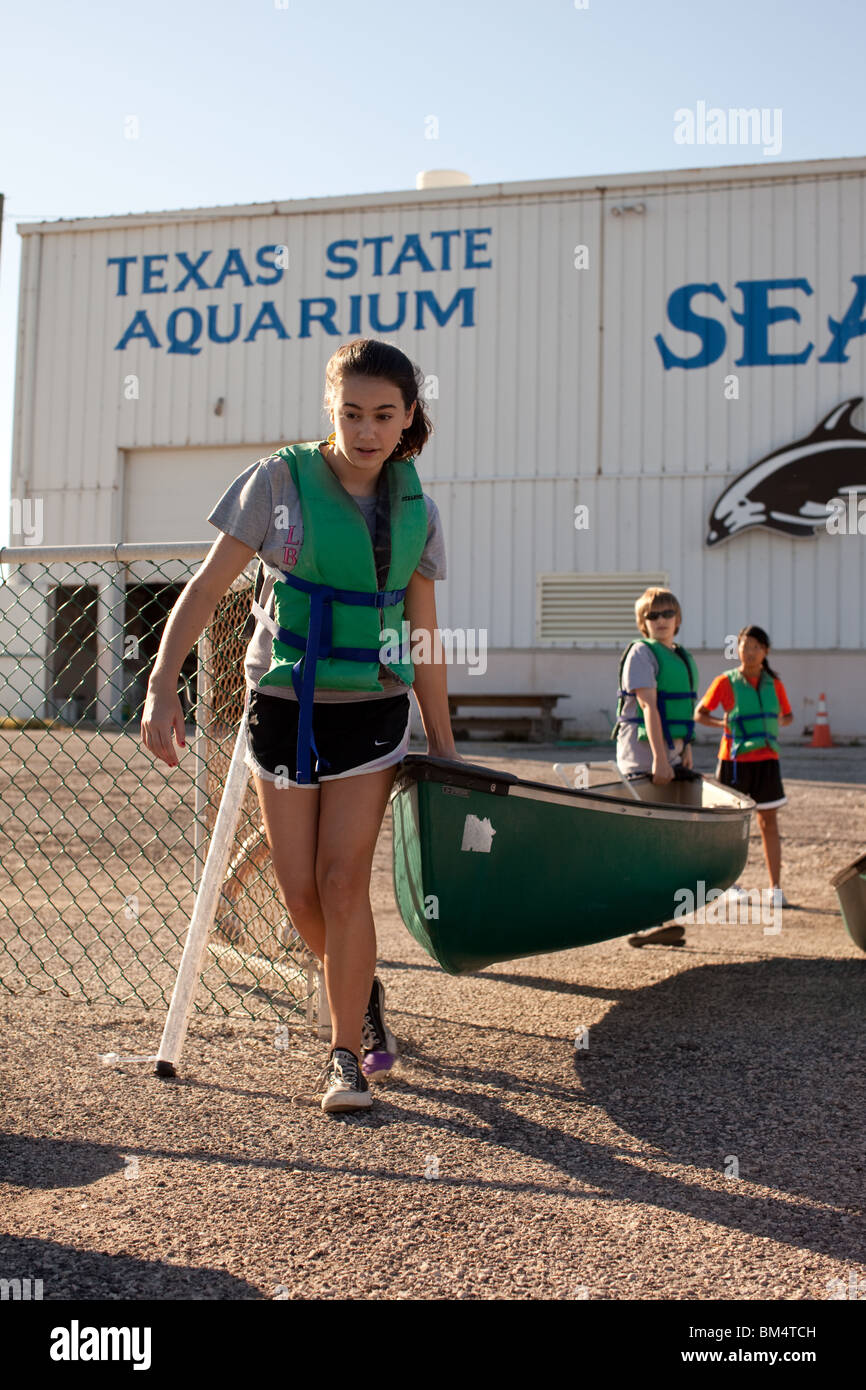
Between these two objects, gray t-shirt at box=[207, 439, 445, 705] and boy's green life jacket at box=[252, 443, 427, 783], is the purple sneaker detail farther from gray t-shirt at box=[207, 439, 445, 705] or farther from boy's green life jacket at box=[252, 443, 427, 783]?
gray t-shirt at box=[207, 439, 445, 705]

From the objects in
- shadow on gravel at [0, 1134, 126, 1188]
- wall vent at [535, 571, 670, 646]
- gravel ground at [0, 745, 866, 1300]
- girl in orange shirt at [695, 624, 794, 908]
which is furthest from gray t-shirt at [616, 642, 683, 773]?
wall vent at [535, 571, 670, 646]

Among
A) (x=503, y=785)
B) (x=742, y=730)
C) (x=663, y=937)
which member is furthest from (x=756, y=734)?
(x=503, y=785)

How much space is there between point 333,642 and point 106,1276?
1.58m

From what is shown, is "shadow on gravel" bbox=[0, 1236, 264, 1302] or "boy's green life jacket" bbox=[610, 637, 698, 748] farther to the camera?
"boy's green life jacket" bbox=[610, 637, 698, 748]

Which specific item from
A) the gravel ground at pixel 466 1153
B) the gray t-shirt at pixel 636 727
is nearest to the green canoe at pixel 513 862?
the gravel ground at pixel 466 1153

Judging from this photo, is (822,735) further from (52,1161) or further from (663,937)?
(52,1161)

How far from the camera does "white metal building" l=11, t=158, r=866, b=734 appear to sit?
17906 mm

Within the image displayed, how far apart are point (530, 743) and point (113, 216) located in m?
11.7

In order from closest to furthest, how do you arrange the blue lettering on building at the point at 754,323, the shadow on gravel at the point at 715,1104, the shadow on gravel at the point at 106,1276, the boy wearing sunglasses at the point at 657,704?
the shadow on gravel at the point at 106,1276
the shadow on gravel at the point at 715,1104
the boy wearing sunglasses at the point at 657,704
the blue lettering on building at the point at 754,323

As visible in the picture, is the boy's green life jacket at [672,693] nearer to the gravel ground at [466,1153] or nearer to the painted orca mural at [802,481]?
the gravel ground at [466,1153]

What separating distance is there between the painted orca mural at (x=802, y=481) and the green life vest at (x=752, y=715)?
11.1m

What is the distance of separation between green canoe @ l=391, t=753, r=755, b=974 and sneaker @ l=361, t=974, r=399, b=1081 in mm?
268

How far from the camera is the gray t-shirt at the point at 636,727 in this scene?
19.2 feet

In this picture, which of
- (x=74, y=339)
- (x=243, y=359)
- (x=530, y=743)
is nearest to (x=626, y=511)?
(x=530, y=743)
